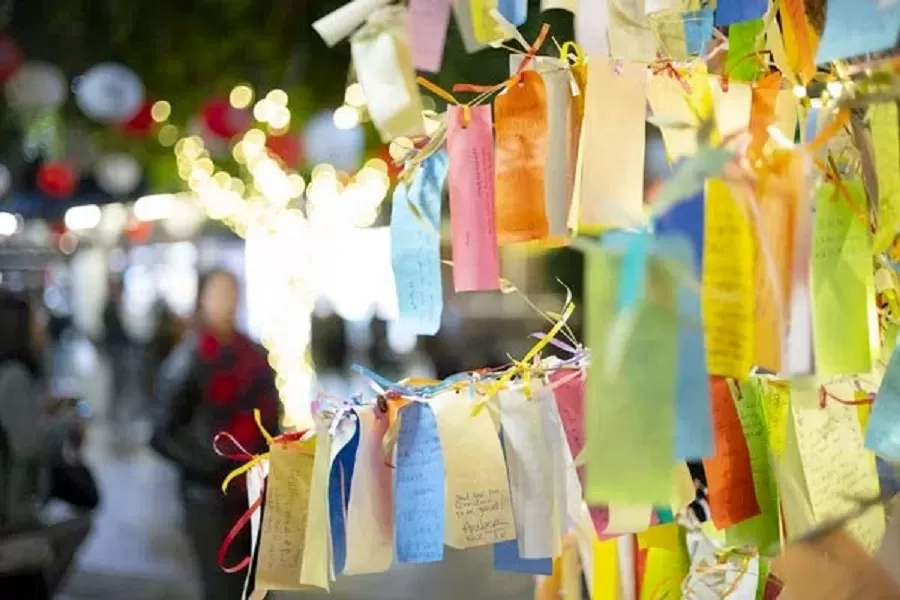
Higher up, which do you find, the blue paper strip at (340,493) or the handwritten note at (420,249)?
the handwritten note at (420,249)

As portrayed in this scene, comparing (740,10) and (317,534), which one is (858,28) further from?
(317,534)

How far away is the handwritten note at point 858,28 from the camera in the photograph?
0.47m

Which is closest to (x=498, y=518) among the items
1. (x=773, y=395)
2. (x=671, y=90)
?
(x=773, y=395)

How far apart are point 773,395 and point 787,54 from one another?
23cm

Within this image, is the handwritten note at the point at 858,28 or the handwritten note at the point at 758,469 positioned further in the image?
the handwritten note at the point at 758,469

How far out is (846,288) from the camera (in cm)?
54

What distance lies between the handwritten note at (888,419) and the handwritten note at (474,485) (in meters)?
0.26

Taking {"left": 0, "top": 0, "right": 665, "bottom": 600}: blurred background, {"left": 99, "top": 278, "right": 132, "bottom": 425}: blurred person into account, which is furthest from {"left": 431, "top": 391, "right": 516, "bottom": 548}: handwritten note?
{"left": 99, "top": 278, "right": 132, "bottom": 425}: blurred person

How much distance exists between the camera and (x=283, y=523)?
739mm

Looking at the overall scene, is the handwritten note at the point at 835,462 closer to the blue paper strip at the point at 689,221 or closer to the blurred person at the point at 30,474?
the blue paper strip at the point at 689,221

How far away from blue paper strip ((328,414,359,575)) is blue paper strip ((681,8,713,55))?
35 cm

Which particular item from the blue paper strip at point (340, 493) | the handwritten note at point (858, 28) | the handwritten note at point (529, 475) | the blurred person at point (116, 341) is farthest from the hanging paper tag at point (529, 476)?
the blurred person at point (116, 341)

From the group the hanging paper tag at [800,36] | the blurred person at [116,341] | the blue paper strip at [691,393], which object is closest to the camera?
the blue paper strip at [691,393]

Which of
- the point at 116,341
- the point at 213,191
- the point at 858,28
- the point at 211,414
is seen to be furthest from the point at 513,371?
the point at 116,341
